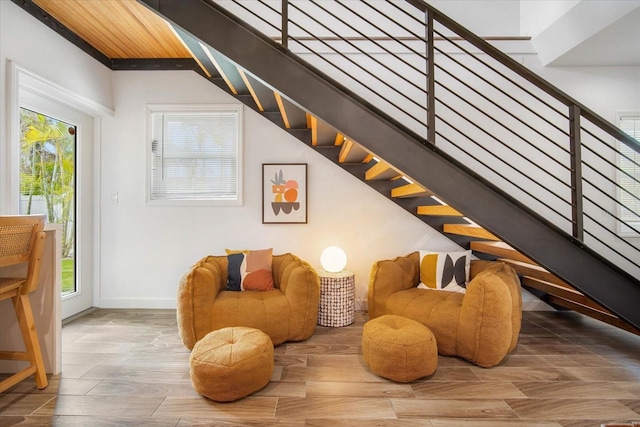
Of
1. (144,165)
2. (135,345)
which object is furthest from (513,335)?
(144,165)

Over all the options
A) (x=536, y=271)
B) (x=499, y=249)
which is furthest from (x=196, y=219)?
(x=536, y=271)

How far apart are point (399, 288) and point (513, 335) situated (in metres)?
0.93

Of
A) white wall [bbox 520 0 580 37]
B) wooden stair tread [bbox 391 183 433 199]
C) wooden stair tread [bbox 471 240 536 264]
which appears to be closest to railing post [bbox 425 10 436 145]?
wooden stair tread [bbox 391 183 433 199]

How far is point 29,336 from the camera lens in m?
1.92

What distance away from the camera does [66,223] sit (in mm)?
3215

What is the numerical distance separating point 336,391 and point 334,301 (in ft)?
3.57

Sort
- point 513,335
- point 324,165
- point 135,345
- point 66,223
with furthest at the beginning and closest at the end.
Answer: point 324,165 → point 66,223 → point 135,345 → point 513,335

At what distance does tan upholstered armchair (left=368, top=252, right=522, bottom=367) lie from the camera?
7.32ft

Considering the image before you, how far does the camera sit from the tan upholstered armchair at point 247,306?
2473mm

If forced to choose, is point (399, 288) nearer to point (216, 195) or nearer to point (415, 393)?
point (415, 393)

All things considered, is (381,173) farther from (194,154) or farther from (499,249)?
(194,154)

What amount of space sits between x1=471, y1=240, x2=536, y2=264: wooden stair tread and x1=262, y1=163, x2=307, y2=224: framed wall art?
5.79 feet

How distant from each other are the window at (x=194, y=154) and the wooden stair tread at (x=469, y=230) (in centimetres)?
223

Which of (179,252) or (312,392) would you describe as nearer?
(312,392)
